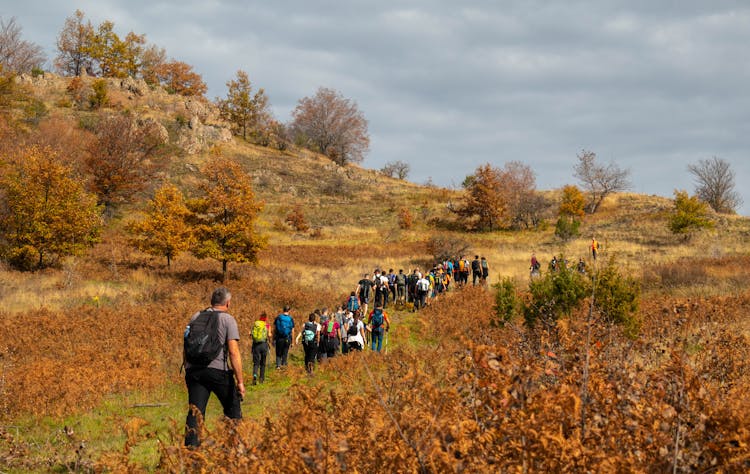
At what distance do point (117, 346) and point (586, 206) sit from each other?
62.9m

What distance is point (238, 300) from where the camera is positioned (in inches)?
853

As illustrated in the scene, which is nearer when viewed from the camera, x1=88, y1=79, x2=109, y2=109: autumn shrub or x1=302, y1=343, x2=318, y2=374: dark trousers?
x1=302, y1=343, x2=318, y2=374: dark trousers

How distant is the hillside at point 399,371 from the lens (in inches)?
134

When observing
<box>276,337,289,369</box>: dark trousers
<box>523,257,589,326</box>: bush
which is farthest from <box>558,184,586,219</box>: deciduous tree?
<box>276,337,289,369</box>: dark trousers

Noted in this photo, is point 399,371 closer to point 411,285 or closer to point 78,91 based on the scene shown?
point 411,285

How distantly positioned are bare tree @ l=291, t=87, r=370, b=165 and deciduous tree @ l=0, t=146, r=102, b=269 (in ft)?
224

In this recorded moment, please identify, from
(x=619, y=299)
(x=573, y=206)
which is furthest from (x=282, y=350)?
(x=573, y=206)

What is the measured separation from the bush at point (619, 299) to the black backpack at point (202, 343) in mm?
9704

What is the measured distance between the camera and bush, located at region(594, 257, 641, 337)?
12.8 metres

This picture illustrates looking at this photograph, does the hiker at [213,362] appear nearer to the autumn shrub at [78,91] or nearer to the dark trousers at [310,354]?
the dark trousers at [310,354]

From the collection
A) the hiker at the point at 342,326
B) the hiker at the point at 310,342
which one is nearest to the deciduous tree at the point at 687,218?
the hiker at the point at 342,326

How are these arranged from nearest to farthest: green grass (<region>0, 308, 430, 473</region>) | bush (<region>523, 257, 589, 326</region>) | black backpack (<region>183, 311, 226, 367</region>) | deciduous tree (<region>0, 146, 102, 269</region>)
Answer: black backpack (<region>183, 311, 226, 367</region>) → green grass (<region>0, 308, 430, 473</region>) → bush (<region>523, 257, 589, 326</region>) → deciduous tree (<region>0, 146, 102, 269</region>)

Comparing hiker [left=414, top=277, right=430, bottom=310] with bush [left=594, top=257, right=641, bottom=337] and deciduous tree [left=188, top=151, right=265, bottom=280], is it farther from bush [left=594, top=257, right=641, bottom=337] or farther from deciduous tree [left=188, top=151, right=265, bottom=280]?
bush [left=594, top=257, right=641, bottom=337]

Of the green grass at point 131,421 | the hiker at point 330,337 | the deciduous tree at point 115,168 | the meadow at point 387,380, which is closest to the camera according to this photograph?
the meadow at point 387,380
